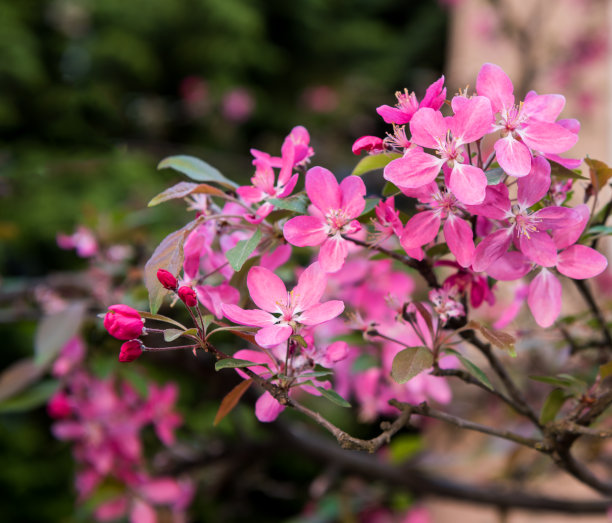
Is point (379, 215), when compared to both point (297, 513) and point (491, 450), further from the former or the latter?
point (297, 513)

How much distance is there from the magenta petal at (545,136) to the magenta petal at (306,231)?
0.13m

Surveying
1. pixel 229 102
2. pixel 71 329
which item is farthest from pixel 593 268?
pixel 229 102

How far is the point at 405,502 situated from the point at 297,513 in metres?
1.21

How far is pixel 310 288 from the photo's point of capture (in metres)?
0.37

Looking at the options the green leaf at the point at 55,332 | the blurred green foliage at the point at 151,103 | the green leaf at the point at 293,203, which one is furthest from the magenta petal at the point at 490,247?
the blurred green foliage at the point at 151,103

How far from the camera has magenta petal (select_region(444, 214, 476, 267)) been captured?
13.9 inches

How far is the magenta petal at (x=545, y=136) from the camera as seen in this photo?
1.12ft

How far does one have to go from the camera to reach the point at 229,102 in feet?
8.99

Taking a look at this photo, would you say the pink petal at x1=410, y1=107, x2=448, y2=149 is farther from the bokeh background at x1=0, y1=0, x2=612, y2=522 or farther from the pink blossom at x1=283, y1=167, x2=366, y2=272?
the bokeh background at x1=0, y1=0, x2=612, y2=522

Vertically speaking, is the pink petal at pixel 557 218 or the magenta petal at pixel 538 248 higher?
the pink petal at pixel 557 218

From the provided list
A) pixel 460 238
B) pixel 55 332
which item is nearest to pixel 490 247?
pixel 460 238

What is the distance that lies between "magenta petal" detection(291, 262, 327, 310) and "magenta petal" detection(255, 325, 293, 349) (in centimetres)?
2

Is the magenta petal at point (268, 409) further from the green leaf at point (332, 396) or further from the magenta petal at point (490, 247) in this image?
the magenta petal at point (490, 247)

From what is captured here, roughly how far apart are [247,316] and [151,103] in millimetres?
2337
